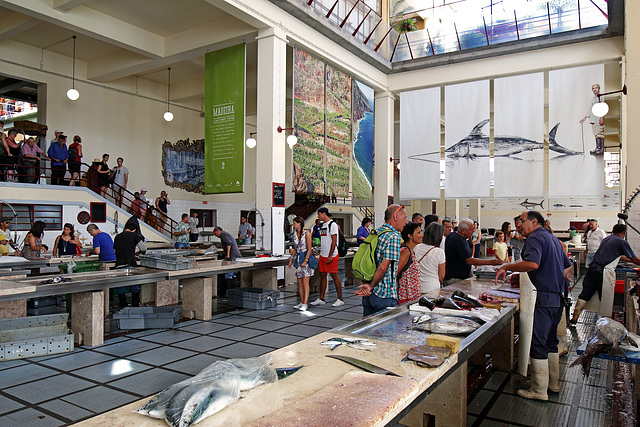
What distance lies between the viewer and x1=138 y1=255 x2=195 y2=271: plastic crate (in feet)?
21.3

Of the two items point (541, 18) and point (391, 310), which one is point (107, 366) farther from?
point (541, 18)

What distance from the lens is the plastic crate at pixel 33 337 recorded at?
5000 millimetres

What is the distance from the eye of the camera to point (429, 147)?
535 inches

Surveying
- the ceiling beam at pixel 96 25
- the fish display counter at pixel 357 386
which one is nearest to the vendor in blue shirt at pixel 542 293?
the fish display counter at pixel 357 386

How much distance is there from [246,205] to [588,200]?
16822 millimetres

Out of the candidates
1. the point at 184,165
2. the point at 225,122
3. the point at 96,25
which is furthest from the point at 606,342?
the point at 184,165

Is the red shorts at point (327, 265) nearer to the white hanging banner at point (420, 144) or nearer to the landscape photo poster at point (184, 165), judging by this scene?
the white hanging banner at point (420, 144)

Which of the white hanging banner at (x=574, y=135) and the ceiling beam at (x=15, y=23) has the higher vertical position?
the ceiling beam at (x=15, y=23)

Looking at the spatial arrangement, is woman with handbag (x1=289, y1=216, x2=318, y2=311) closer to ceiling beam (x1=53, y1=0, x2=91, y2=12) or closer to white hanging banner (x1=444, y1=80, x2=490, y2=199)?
ceiling beam (x1=53, y1=0, x2=91, y2=12)

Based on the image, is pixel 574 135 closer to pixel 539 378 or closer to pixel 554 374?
pixel 554 374

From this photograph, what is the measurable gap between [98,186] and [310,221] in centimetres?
784

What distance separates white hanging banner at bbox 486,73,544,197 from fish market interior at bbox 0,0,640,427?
56mm

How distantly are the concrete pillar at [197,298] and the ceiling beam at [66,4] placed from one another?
20.7ft

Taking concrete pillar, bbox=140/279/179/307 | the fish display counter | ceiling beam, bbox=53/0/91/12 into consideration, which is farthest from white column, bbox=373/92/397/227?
the fish display counter
